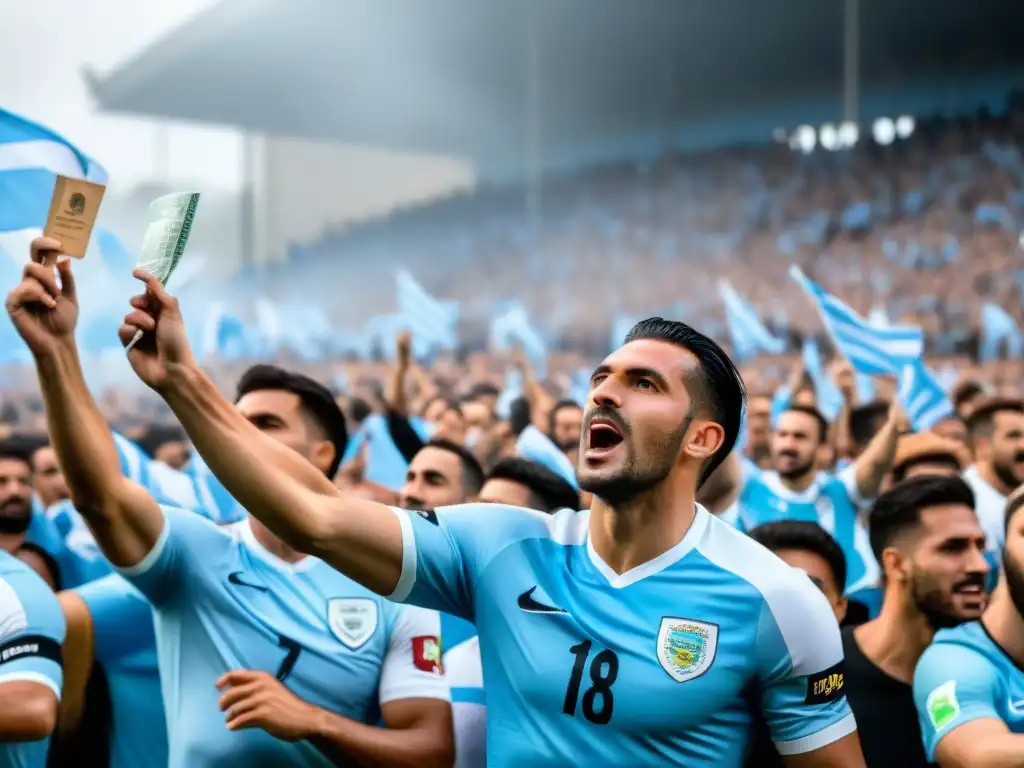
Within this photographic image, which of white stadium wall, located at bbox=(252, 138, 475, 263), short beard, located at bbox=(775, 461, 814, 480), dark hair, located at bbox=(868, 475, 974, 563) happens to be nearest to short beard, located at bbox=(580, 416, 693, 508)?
dark hair, located at bbox=(868, 475, 974, 563)

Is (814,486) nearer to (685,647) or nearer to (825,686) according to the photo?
(825,686)

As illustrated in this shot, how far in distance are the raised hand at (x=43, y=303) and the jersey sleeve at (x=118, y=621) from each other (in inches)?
45.0

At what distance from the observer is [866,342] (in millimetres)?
7223

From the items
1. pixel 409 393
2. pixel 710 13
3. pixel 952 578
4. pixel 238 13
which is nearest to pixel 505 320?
pixel 409 393

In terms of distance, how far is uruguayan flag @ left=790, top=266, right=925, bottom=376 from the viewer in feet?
23.5

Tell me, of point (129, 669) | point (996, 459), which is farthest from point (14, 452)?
point (996, 459)

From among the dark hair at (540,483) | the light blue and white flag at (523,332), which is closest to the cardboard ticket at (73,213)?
the dark hair at (540,483)

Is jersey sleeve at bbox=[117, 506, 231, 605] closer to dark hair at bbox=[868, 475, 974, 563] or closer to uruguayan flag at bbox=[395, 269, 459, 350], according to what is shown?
dark hair at bbox=[868, 475, 974, 563]

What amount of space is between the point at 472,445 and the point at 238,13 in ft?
78.6

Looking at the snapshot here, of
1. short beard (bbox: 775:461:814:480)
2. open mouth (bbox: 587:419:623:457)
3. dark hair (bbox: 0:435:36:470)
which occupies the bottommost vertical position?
short beard (bbox: 775:461:814:480)

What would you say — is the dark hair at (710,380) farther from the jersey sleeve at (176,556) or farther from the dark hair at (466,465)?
the dark hair at (466,465)

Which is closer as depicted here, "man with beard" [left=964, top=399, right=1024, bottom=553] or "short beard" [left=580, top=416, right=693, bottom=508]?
"short beard" [left=580, top=416, right=693, bottom=508]

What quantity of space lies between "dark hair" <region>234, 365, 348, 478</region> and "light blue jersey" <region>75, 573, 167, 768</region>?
0.60 metres

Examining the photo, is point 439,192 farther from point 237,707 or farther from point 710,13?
point 237,707
